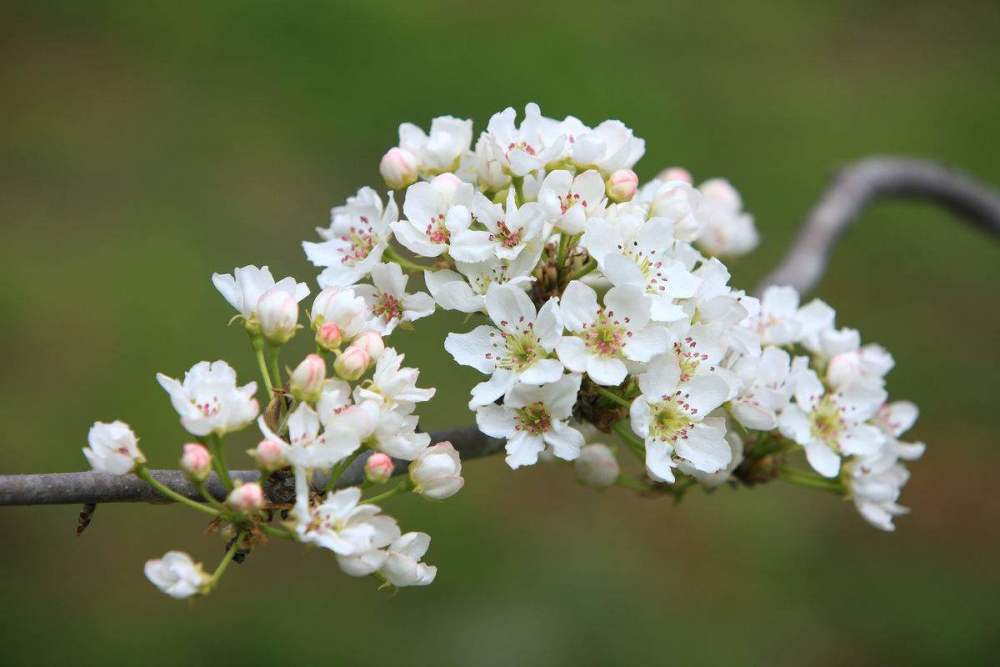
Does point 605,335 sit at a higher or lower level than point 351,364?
higher

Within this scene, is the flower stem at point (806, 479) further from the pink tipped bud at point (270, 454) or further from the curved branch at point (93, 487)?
the pink tipped bud at point (270, 454)

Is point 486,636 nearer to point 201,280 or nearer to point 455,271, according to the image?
point 201,280

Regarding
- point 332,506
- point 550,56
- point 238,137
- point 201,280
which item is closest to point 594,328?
point 332,506

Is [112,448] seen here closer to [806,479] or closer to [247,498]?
[247,498]

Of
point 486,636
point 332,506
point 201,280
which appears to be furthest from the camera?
point 201,280

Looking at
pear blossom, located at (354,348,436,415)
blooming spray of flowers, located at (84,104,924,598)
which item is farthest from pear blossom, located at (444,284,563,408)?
pear blossom, located at (354,348,436,415)

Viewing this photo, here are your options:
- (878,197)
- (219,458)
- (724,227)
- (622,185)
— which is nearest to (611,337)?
(622,185)
